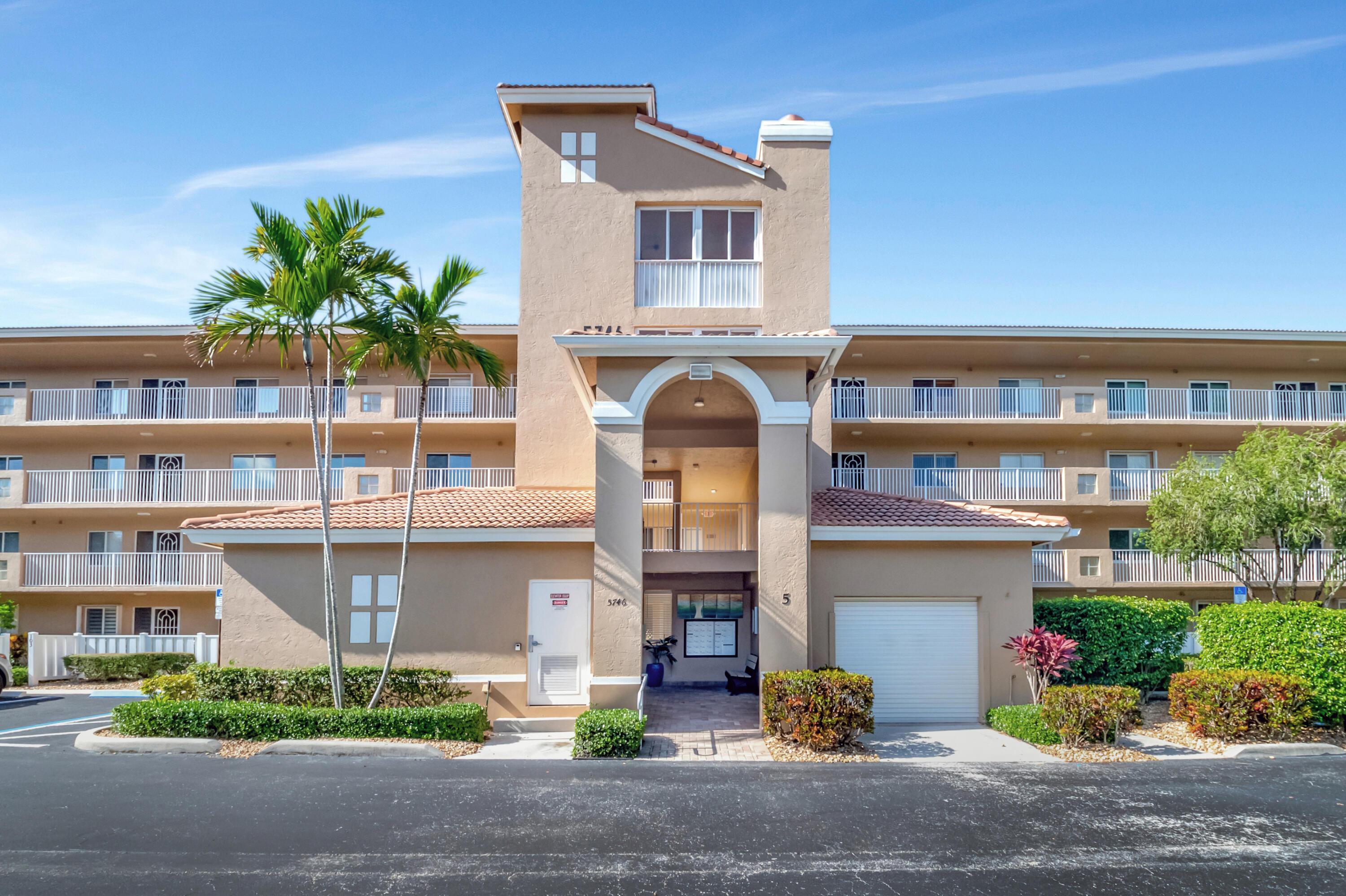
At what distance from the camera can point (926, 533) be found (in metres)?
15.5

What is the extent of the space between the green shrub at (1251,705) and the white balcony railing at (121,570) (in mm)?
25013

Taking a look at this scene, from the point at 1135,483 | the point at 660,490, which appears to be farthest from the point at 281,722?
the point at 1135,483

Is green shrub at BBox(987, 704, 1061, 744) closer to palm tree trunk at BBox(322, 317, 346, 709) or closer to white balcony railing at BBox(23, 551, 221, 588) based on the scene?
palm tree trunk at BBox(322, 317, 346, 709)

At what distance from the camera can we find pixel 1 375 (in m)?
28.4

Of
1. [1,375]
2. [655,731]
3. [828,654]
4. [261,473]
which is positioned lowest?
[655,731]

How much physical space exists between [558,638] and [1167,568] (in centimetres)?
1972

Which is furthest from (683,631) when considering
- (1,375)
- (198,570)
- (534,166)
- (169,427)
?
(1,375)

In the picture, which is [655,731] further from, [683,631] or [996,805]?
[683,631]

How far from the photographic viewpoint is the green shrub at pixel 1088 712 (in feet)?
43.2

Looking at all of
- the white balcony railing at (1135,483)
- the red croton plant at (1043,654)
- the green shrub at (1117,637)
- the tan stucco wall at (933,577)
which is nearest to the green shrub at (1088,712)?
the red croton plant at (1043,654)

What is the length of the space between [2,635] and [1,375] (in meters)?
9.57

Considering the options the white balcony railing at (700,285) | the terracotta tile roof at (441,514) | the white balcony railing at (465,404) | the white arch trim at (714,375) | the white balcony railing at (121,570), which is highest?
the white balcony railing at (700,285)

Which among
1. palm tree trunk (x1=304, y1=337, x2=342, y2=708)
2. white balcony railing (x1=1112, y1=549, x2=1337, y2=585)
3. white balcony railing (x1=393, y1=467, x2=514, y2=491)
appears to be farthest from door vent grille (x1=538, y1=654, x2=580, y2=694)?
white balcony railing (x1=1112, y1=549, x2=1337, y2=585)

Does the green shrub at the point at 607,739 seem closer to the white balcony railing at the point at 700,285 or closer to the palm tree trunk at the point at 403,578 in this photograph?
the palm tree trunk at the point at 403,578
